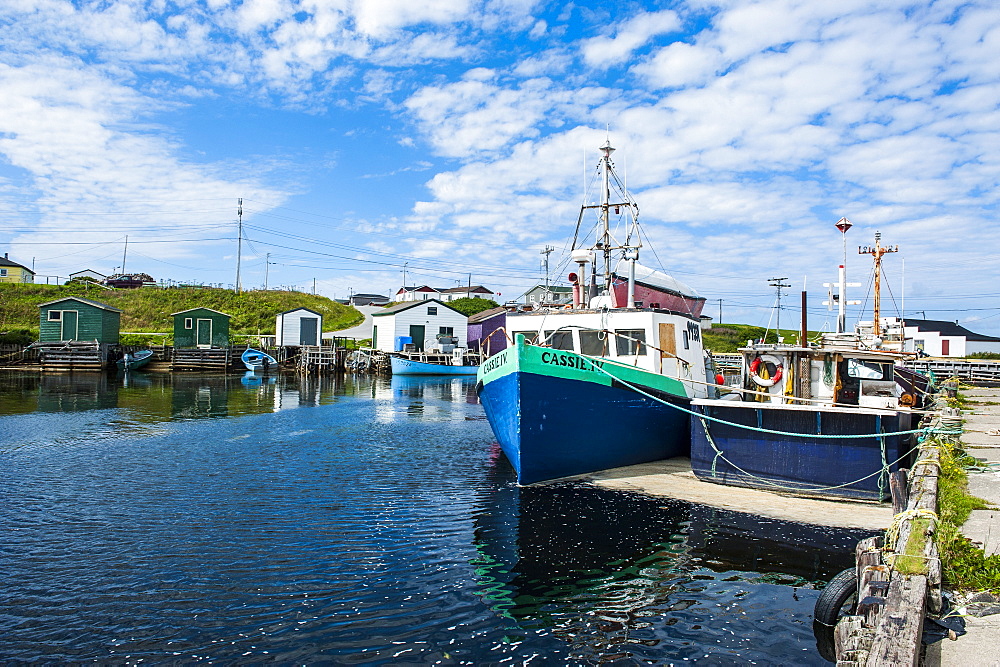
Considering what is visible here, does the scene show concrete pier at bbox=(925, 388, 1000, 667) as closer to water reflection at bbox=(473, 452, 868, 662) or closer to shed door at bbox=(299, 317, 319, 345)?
water reflection at bbox=(473, 452, 868, 662)

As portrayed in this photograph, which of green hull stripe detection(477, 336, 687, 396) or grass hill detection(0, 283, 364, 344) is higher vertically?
grass hill detection(0, 283, 364, 344)

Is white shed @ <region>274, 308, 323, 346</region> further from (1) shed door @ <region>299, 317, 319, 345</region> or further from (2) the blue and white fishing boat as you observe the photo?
(2) the blue and white fishing boat

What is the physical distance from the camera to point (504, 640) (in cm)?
695

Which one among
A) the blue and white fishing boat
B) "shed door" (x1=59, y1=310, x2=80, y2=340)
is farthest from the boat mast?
"shed door" (x1=59, y1=310, x2=80, y2=340)

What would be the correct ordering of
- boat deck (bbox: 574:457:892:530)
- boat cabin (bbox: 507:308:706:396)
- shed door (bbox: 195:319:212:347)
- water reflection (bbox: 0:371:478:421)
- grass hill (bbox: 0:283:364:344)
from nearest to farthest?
boat deck (bbox: 574:457:892:530)
boat cabin (bbox: 507:308:706:396)
water reflection (bbox: 0:371:478:421)
shed door (bbox: 195:319:212:347)
grass hill (bbox: 0:283:364:344)

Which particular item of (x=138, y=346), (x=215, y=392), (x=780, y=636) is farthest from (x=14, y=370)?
(x=780, y=636)

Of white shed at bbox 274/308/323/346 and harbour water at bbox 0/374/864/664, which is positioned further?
white shed at bbox 274/308/323/346

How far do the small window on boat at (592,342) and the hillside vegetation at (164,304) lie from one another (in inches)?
2270

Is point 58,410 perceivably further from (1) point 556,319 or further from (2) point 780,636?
(2) point 780,636

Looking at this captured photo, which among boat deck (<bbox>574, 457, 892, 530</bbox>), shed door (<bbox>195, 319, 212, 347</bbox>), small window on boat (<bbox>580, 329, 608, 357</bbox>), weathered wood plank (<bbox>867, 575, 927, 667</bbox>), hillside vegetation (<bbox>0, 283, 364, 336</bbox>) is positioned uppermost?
hillside vegetation (<bbox>0, 283, 364, 336</bbox>)

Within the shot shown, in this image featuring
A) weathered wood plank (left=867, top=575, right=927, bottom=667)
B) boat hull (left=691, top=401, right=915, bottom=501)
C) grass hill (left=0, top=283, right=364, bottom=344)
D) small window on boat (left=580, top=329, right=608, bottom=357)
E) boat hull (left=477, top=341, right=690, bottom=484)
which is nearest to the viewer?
weathered wood plank (left=867, top=575, right=927, bottom=667)

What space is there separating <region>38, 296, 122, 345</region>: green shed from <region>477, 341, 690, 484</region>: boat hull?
45160 mm

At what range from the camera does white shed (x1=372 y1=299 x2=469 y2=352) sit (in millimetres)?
55688

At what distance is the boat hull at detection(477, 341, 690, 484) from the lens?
41.5 ft
